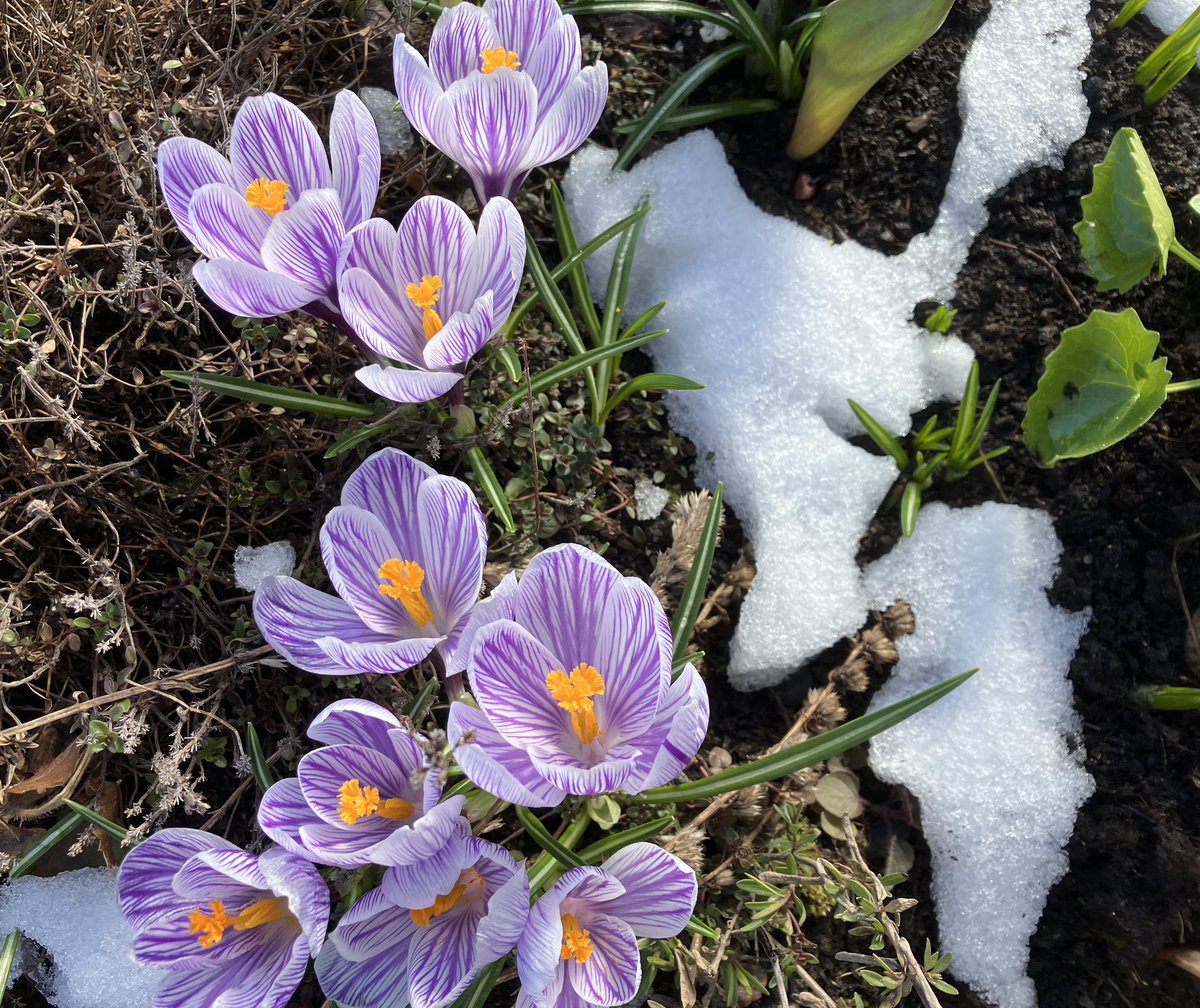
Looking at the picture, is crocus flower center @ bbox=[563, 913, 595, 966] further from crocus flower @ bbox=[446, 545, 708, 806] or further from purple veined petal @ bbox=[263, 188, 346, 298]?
purple veined petal @ bbox=[263, 188, 346, 298]

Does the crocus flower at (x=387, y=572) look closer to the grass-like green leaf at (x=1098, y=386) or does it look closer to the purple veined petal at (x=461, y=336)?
the purple veined petal at (x=461, y=336)

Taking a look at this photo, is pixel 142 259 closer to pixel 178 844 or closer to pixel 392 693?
pixel 392 693

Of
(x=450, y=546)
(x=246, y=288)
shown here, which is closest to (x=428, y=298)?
(x=246, y=288)

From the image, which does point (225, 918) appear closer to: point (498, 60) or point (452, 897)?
point (452, 897)

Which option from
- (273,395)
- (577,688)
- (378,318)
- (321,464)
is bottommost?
(321,464)

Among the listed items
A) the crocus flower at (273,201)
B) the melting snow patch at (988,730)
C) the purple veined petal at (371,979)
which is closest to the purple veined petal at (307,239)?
the crocus flower at (273,201)

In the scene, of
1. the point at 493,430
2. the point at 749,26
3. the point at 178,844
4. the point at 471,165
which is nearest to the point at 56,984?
the point at 178,844

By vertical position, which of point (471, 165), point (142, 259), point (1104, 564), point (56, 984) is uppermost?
point (471, 165)
